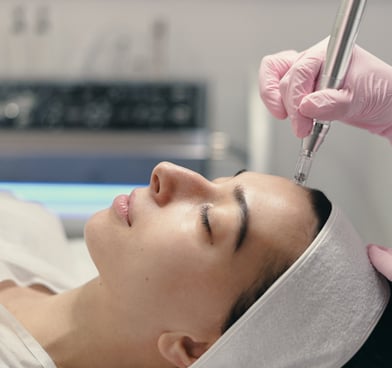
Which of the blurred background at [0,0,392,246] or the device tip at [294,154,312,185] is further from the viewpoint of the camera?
the blurred background at [0,0,392,246]

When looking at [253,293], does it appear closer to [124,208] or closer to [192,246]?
[192,246]

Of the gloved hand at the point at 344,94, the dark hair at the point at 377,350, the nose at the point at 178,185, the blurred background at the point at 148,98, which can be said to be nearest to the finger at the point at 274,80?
the gloved hand at the point at 344,94

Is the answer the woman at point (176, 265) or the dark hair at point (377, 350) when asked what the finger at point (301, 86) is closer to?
the woman at point (176, 265)

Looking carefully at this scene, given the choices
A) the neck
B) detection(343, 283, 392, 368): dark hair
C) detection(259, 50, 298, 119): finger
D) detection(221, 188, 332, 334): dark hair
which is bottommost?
the neck

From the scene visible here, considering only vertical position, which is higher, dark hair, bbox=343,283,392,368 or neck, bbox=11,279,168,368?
dark hair, bbox=343,283,392,368

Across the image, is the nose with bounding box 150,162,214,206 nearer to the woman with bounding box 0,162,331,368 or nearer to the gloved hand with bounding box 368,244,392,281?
the woman with bounding box 0,162,331,368

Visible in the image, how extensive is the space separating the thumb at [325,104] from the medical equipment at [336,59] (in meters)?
0.03

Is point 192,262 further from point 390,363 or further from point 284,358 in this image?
point 390,363

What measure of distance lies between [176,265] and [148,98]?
1.55 meters

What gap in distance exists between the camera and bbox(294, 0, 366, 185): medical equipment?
39.6 inches

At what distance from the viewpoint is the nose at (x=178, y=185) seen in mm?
1070

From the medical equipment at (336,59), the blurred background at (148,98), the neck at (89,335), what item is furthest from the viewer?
the blurred background at (148,98)

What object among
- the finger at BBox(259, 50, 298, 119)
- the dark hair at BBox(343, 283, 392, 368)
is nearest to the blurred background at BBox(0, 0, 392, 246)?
the finger at BBox(259, 50, 298, 119)

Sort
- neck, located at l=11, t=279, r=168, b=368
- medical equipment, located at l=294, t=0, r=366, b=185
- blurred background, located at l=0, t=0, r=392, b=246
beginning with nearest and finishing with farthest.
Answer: medical equipment, located at l=294, t=0, r=366, b=185 < neck, located at l=11, t=279, r=168, b=368 < blurred background, located at l=0, t=0, r=392, b=246
